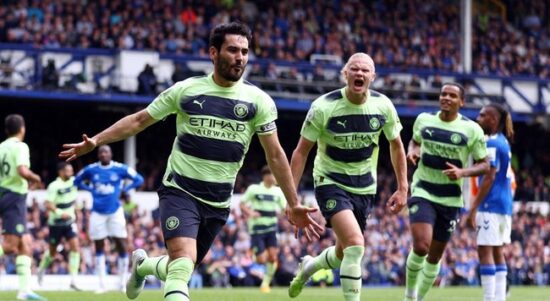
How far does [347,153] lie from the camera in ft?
41.9

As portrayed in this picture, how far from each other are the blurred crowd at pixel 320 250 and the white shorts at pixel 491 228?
13144 mm

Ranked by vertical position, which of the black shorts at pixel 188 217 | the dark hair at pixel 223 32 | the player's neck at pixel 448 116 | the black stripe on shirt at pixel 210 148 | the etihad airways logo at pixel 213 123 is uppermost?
the dark hair at pixel 223 32

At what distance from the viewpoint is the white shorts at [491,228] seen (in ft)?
50.3

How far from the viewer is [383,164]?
137 ft

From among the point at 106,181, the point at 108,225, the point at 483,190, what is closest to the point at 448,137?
the point at 483,190

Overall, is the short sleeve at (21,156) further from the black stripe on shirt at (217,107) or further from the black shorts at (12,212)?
the black stripe on shirt at (217,107)

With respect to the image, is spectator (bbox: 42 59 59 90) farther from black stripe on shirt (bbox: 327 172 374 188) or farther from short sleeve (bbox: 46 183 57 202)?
black stripe on shirt (bbox: 327 172 374 188)

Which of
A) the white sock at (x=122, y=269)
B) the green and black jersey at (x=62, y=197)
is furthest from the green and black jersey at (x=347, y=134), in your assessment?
the green and black jersey at (x=62, y=197)

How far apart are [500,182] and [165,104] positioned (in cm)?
640

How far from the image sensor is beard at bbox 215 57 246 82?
33.7ft

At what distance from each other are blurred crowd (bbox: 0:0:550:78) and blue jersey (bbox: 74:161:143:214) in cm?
1156

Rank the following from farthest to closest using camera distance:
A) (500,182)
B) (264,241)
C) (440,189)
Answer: (264,241) → (500,182) → (440,189)

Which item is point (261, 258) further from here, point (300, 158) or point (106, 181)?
point (300, 158)

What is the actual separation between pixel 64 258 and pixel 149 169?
906 cm
